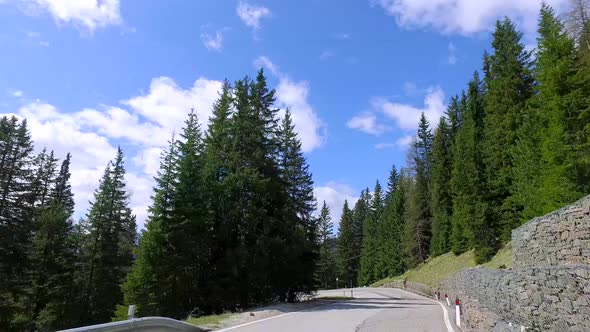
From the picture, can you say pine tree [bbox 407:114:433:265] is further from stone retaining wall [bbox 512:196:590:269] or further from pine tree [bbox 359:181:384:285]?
stone retaining wall [bbox 512:196:590:269]

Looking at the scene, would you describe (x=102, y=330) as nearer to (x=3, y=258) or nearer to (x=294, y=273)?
(x=294, y=273)

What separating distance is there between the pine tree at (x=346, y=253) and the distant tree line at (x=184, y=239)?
61.7m

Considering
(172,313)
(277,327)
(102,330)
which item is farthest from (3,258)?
(102,330)

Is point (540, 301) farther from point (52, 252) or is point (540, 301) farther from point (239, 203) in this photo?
point (52, 252)

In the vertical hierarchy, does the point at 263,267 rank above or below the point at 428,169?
below

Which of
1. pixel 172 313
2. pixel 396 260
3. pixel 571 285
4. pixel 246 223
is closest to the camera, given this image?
pixel 571 285

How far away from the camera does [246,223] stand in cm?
2906

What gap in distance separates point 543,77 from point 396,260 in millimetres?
56909

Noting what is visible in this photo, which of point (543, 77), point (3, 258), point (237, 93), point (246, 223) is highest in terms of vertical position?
point (237, 93)

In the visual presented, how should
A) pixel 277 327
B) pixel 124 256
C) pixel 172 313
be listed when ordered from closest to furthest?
pixel 277 327
pixel 172 313
pixel 124 256

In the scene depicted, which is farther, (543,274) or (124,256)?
(124,256)

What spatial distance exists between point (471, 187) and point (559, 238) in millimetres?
29632

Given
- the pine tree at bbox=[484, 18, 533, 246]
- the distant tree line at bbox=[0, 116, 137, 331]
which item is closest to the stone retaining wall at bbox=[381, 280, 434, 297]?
the pine tree at bbox=[484, 18, 533, 246]

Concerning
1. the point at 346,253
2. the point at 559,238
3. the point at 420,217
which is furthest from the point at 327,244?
the point at 559,238
